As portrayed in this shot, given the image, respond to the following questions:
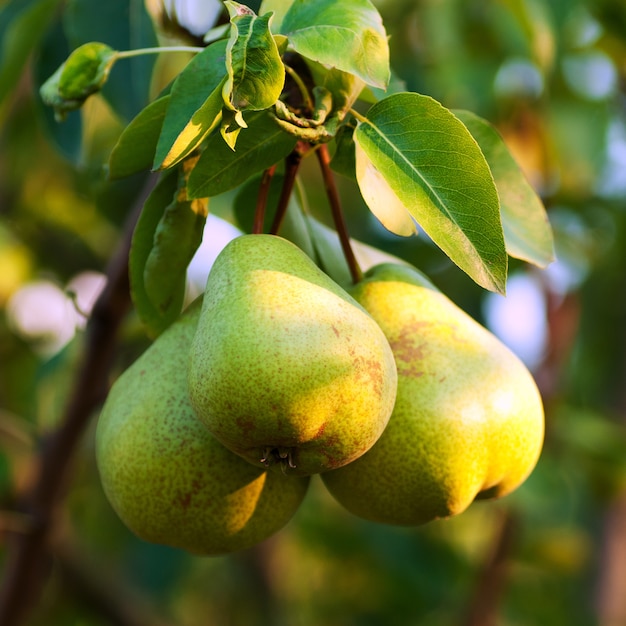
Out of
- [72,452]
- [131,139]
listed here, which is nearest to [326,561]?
[72,452]

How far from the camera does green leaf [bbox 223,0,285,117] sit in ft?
2.31

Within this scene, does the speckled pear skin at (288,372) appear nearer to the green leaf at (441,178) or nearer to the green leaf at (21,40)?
the green leaf at (441,178)

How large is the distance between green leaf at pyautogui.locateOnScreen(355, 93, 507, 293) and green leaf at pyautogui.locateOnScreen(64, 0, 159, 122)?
533 millimetres

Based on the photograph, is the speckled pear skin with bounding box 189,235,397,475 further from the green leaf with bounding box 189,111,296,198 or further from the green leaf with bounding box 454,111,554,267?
the green leaf with bounding box 454,111,554,267

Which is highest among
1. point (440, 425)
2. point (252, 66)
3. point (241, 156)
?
point (252, 66)

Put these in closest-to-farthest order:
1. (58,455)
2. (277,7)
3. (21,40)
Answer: (277,7) < (21,40) < (58,455)

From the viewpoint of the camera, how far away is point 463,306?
2.44 meters

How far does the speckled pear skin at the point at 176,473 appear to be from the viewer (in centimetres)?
83

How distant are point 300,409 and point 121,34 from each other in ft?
2.51

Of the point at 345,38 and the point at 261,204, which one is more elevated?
the point at 345,38

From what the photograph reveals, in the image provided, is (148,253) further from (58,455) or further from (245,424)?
(58,455)

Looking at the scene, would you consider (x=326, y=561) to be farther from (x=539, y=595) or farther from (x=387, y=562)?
(x=539, y=595)

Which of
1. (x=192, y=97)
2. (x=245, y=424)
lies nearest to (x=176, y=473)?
(x=245, y=424)

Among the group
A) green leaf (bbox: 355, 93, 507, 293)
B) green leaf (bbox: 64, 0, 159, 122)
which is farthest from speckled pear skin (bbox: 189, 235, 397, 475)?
green leaf (bbox: 64, 0, 159, 122)
